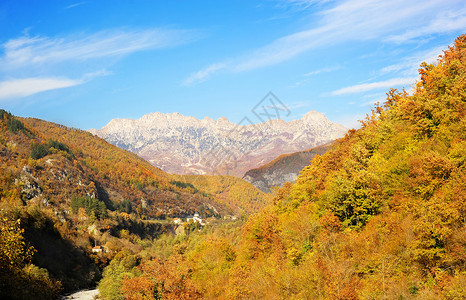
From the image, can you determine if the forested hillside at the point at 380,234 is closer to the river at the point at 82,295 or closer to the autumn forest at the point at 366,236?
the autumn forest at the point at 366,236

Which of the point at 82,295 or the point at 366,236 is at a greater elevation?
the point at 366,236

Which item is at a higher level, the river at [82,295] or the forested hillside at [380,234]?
the forested hillside at [380,234]

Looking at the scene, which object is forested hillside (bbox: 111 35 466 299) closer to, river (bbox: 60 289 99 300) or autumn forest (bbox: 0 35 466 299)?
autumn forest (bbox: 0 35 466 299)

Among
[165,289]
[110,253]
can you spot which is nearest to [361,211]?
[165,289]

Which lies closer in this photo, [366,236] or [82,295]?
[366,236]

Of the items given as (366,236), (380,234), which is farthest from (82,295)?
(380,234)

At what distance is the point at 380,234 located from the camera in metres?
40.8

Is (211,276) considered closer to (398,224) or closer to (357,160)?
(357,160)

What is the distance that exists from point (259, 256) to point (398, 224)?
110ft

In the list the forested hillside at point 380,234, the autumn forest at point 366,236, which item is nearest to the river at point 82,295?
the autumn forest at point 366,236

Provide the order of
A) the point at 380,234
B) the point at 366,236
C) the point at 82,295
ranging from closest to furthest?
1. the point at 380,234
2. the point at 366,236
3. the point at 82,295

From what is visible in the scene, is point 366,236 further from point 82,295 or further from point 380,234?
point 82,295

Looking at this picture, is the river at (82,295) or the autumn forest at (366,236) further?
the river at (82,295)

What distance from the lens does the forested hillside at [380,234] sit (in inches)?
1244
